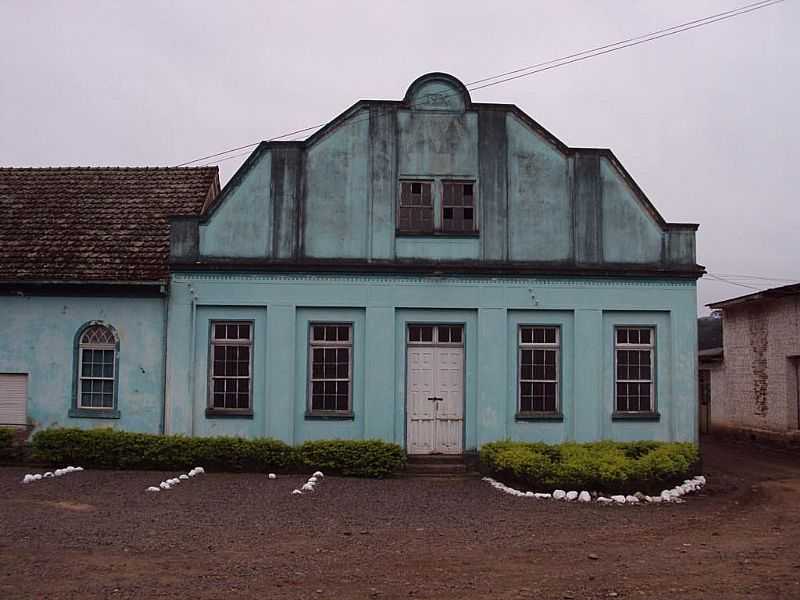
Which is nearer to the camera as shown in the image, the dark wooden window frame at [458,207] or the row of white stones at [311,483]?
the row of white stones at [311,483]

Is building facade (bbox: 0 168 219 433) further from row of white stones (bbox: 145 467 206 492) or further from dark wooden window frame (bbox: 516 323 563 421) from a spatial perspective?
dark wooden window frame (bbox: 516 323 563 421)

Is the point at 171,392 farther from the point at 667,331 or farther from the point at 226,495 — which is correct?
the point at 667,331

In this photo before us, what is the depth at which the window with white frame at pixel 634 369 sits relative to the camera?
18.3 metres

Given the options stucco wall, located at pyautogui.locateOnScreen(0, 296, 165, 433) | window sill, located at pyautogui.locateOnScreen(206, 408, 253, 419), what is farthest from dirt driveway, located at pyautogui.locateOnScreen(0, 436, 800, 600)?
stucco wall, located at pyautogui.locateOnScreen(0, 296, 165, 433)

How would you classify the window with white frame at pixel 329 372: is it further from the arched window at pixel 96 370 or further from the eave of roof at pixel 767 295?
the eave of roof at pixel 767 295

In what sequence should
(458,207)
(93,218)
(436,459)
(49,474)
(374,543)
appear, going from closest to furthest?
(374,543) < (49,474) < (436,459) < (458,207) < (93,218)

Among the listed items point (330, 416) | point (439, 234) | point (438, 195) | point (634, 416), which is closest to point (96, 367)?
point (330, 416)

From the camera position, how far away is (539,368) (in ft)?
59.8

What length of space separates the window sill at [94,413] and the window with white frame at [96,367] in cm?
7

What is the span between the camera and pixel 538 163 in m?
18.3

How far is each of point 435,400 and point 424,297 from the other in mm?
2112

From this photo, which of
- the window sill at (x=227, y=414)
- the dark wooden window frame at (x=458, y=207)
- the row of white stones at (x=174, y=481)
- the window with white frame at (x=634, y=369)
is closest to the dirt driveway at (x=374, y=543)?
the row of white stones at (x=174, y=481)

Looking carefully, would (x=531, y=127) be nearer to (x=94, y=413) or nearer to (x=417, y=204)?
(x=417, y=204)

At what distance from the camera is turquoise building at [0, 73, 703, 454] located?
1792 centimetres
